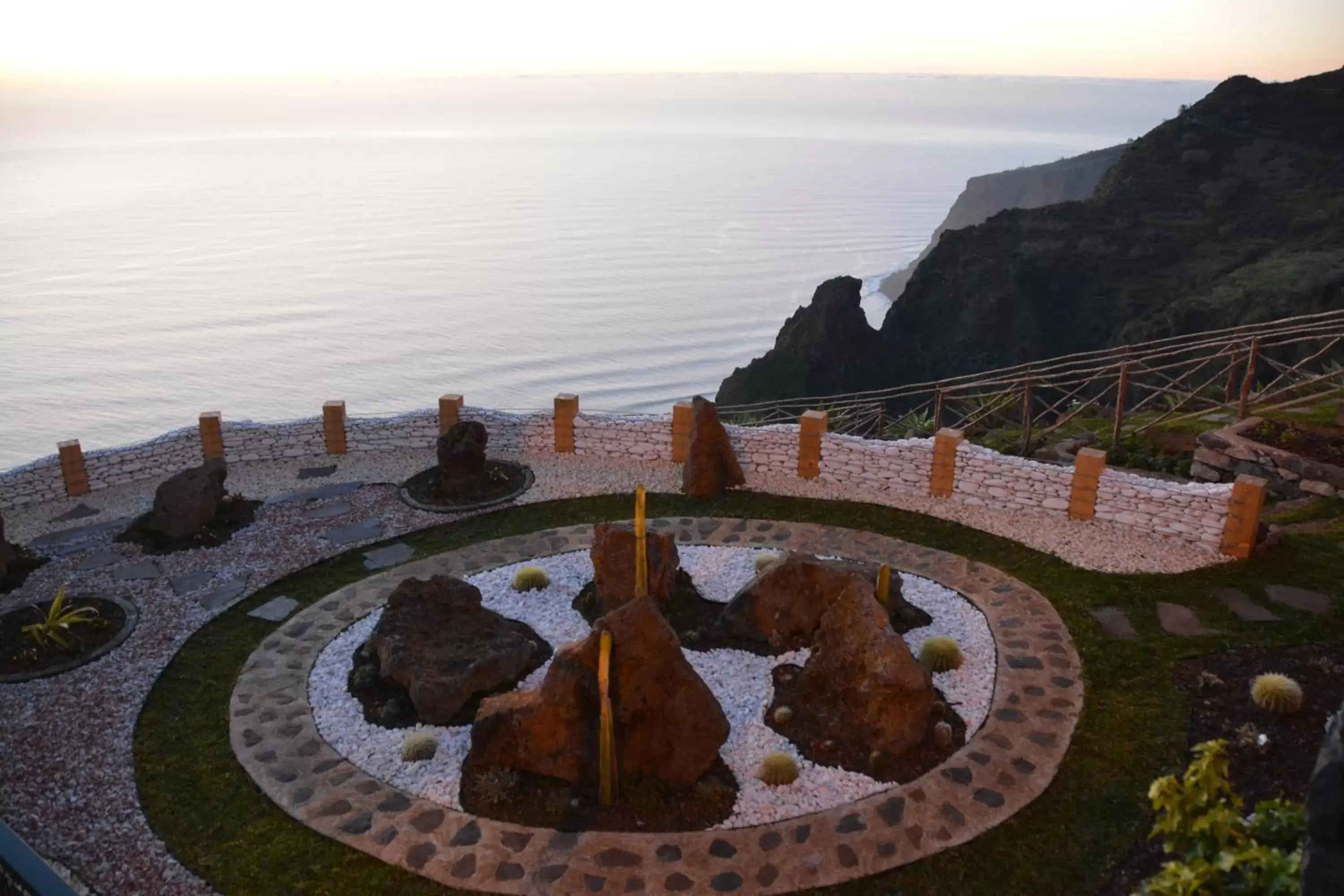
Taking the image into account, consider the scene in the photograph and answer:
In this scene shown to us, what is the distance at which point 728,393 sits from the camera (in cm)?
5759

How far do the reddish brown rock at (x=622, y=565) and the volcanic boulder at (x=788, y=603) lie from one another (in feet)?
3.58

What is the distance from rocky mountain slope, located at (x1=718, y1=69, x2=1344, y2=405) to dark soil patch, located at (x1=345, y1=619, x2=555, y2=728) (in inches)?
1644

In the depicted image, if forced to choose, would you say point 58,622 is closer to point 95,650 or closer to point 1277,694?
point 95,650

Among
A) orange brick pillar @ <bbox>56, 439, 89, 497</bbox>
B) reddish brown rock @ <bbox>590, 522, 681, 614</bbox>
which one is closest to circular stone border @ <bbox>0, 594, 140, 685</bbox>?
orange brick pillar @ <bbox>56, 439, 89, 497</bbox>

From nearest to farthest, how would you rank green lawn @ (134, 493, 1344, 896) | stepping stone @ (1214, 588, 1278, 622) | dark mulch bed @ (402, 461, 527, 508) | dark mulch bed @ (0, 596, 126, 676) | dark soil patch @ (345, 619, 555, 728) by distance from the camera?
green lawn @ (134, 493, 1344, 896), dark soil patch @ (345, 619, 555, 728), dark mulch bed @ (0, 596, 126, 676), stepping stone @ (1214, 588, 1278, 622), dark mulch bed @ (402, 461, 527, 508)

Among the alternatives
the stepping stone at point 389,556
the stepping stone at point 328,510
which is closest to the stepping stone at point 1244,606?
the stepping stone at point 389,556

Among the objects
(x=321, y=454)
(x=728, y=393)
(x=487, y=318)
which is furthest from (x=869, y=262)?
(x=321, y=454)

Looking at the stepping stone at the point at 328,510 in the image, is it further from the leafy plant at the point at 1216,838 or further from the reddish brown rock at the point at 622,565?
the leafy plant at the point at 1216,838

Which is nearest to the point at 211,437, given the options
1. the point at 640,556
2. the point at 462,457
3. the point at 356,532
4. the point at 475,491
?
the point at 356,532

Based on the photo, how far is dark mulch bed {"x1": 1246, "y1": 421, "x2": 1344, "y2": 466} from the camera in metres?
16.1

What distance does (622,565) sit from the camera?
1210cm

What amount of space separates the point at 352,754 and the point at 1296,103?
6439 centimetres

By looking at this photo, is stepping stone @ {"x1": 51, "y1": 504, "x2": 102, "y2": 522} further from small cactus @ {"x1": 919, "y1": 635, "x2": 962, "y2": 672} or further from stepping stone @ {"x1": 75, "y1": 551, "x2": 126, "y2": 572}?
small cactus @ {"x1": 919, "y1": 635, "x2": 962, "y2": 672}

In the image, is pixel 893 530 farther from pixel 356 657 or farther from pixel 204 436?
pixel 204 436
